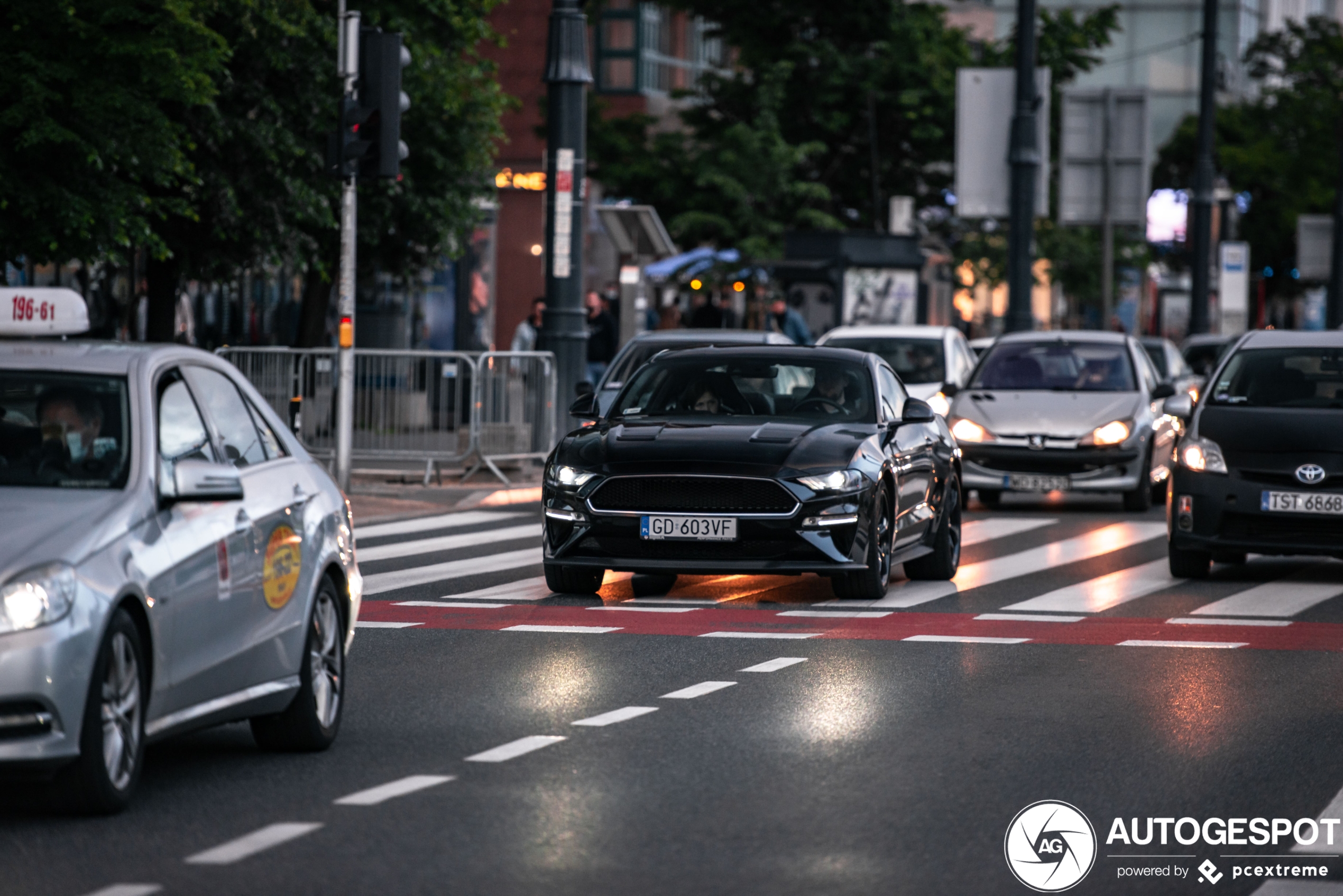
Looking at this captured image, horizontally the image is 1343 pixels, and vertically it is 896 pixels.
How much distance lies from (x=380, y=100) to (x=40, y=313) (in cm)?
1066

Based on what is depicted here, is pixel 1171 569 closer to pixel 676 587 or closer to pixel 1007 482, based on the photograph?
pixel 676 587

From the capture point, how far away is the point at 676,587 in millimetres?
14570

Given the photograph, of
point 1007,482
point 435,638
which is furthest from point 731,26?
point 435,638

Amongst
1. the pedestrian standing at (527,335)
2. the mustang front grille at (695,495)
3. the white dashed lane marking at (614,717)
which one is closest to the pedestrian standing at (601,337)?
the pedestrian standing at (527,335)

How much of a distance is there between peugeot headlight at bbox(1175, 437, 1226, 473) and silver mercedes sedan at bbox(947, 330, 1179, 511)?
5225 millimetres

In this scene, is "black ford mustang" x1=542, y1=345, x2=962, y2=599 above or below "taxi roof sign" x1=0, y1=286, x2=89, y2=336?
below

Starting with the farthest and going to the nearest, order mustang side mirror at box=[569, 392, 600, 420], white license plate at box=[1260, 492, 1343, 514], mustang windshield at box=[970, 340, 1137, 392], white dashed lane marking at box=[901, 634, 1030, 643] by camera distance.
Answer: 1. mustang windshield at box=[970, 340, 1137, 392]
2. white license plate at box=[1260, 492, 1343, 514]
3. mustang side mirror at box=[569, 392, 600, 420]
4. white dashed lane marking at box=[901, 634, 1030, 643]

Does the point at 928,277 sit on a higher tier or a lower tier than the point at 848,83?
lower

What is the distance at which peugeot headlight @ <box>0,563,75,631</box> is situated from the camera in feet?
22.1

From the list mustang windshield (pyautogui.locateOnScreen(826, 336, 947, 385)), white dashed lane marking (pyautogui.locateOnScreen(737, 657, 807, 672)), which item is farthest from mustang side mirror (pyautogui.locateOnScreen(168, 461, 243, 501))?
mustang windshield (pyautogui.locateOnScreen(826, 336, 947, 385))

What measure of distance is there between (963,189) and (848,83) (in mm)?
14140

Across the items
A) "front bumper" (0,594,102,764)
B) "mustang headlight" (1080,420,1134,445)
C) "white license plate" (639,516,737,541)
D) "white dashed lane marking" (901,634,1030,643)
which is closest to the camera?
"front bumper" (0,594,102,764)

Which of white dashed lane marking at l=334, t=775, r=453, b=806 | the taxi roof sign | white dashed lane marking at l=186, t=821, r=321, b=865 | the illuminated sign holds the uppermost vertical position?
the illuminated sign

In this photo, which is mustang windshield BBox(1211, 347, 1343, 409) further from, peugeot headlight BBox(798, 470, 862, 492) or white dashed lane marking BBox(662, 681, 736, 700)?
white dashed lane marking BBox(662, 681, 736, 700)
